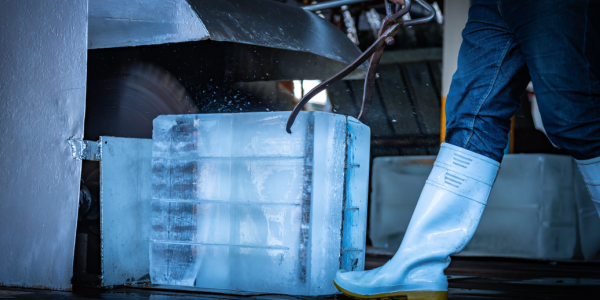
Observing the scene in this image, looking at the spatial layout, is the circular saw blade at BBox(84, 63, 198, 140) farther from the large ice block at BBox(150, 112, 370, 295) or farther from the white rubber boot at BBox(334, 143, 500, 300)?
the white rubber boot at BBox(334, 143, 500, 300)

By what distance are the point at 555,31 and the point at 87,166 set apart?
105cm

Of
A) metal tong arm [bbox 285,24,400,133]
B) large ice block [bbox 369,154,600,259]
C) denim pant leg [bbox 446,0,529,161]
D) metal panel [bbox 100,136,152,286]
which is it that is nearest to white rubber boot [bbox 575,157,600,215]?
denim pant leg [bbox 446,0,529,161]

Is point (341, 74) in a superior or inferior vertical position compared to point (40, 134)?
superior

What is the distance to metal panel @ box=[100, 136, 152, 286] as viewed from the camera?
47.7 inches

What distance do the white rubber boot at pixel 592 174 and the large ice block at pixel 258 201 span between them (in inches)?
18.0

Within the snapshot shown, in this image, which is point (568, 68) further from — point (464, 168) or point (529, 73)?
point (464, 168)

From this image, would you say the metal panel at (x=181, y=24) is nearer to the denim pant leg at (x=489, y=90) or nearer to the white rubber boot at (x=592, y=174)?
the denim pant leg at (x=489, y=90)

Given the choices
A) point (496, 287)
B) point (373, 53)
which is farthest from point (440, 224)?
point (496, 287)

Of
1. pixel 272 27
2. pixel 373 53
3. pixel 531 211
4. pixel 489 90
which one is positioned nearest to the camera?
pixel 489 90

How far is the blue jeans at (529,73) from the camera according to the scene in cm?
90

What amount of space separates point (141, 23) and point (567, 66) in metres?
0.92

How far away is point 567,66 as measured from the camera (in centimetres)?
90

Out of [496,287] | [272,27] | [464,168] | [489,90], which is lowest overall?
[496,287]

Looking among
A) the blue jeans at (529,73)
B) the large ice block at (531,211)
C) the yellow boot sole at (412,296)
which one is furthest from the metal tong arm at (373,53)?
the large ice block at (531,211)
